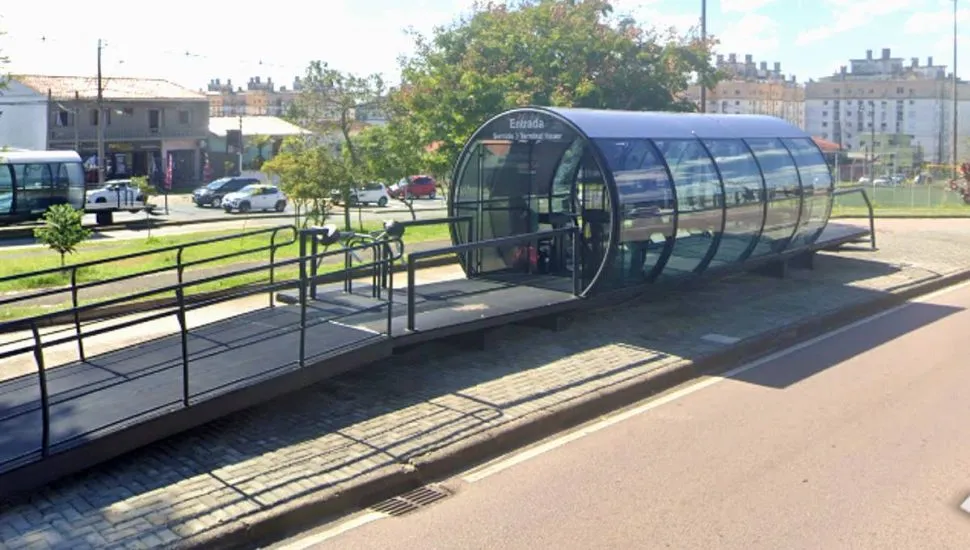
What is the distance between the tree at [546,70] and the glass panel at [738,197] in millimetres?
9997

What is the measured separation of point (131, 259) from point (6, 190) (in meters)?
15.2

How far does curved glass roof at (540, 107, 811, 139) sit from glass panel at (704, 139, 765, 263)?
28 centimetres

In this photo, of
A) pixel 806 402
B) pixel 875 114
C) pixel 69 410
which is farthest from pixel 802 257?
pixel 875 114

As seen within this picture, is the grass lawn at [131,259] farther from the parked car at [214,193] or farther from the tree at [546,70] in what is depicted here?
the parked car at [214,193]

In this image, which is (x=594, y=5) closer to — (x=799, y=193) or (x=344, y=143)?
(x=344, y=143)

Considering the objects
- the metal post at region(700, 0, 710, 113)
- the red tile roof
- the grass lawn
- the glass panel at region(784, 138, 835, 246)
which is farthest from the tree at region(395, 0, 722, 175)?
the red tile roof

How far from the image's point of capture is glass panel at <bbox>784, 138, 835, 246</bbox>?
51.1 feet

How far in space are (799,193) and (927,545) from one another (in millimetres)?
10007

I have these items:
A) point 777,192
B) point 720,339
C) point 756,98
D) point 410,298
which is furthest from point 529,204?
point 756,98

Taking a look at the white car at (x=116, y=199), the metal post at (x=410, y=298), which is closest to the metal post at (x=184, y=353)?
the metal post at (x=410, y=298)

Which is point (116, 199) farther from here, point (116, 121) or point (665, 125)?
point (665, 125)

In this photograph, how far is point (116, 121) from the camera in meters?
63.2

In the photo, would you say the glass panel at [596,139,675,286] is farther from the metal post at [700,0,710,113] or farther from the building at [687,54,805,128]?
the building at [687,54,805,128]

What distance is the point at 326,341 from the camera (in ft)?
29.7
